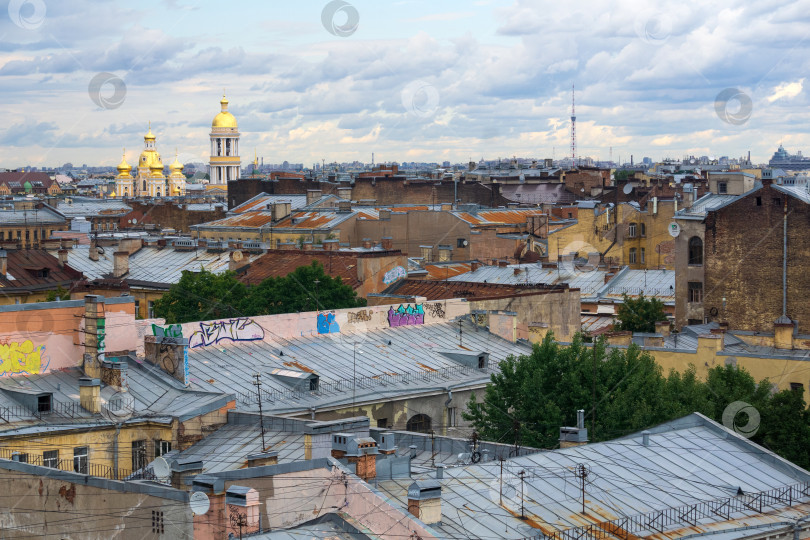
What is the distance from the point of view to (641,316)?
40.8 m

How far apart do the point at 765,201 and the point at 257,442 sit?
2320 centimetres

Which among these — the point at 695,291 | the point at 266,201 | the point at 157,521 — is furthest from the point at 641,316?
the point at 266,201

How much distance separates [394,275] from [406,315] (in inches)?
548

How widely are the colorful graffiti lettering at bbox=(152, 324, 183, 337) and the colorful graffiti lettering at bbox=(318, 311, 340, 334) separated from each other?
4.71 metres

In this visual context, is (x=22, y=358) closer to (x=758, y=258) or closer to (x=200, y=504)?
(x=200, y=504)

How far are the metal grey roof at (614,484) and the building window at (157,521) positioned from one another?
2.82m

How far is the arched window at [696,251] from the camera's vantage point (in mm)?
42812

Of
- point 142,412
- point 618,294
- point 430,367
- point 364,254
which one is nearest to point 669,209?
point 618,294

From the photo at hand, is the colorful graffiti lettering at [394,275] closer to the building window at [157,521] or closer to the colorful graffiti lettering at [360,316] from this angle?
the colorful graffiti lettering at [360,316]

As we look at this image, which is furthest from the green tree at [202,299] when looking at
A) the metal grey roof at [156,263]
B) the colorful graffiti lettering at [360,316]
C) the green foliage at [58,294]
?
the colorful graffiti lettering at [360,316]

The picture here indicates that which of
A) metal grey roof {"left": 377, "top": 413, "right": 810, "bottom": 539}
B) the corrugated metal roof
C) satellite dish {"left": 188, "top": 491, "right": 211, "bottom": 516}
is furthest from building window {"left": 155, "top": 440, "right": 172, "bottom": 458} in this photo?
the corrugated metal roof

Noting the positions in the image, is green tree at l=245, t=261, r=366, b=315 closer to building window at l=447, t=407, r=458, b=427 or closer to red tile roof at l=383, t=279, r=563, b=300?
red tile roof at l=383, t=279, r=563, b=300

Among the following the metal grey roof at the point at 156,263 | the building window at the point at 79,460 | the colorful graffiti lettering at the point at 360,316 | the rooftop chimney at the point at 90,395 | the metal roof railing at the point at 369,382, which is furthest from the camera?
the metal grey roof at the point at 156,263

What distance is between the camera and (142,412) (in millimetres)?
22281
